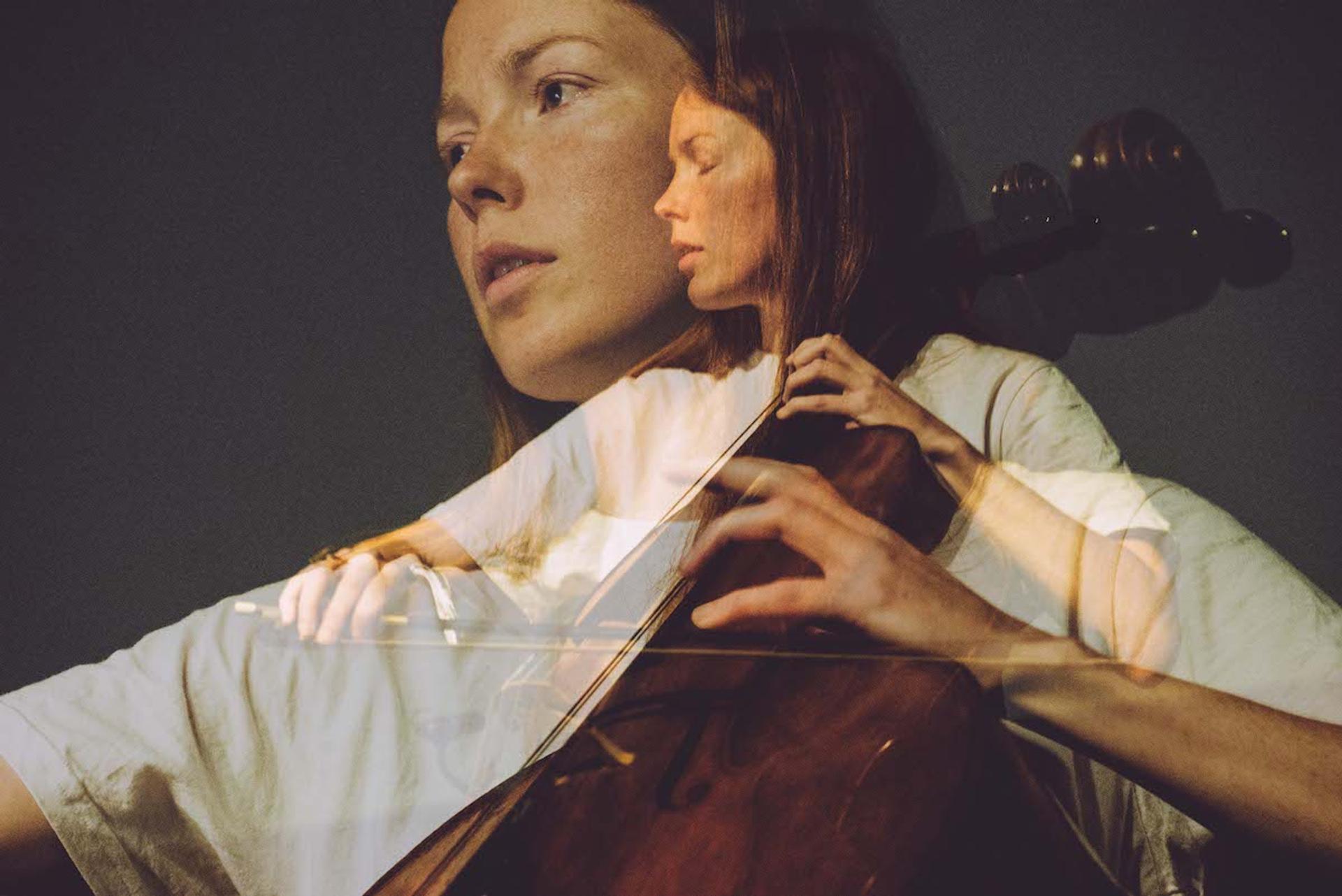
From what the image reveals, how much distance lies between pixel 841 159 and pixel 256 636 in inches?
18.9

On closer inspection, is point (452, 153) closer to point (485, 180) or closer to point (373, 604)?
point (485, 180)

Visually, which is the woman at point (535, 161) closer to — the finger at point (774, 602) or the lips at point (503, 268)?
the lips at point (503, 268)

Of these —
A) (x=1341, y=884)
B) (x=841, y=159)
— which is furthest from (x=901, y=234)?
(x=1341, y=884)

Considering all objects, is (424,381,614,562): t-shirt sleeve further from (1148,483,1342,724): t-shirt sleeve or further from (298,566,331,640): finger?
(1148,483,1342,724): t-shirt sleeve

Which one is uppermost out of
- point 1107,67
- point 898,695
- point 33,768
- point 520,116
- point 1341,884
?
point 520,116

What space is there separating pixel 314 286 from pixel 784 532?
1.14 ft

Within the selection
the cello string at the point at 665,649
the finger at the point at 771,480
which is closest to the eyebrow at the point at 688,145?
the finger at the point at 771,480

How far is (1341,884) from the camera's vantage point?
0.45m

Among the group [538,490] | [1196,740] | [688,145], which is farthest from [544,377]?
[1196,740]

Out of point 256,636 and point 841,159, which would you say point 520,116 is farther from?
point 256,636

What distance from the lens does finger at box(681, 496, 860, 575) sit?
521 mm

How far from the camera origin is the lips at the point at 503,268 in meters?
0.65

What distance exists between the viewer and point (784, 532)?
533 millimetres

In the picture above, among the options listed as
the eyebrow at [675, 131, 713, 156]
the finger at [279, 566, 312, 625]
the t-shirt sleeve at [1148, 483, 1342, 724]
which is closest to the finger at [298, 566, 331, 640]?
the finger at [279, 566, 312, 625]
